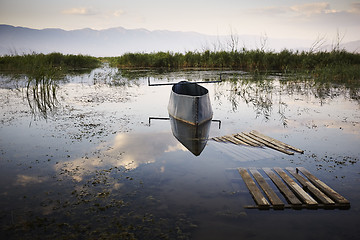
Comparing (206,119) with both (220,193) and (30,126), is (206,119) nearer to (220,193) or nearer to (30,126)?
(220,193)

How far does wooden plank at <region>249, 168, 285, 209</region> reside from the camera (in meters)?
3.95

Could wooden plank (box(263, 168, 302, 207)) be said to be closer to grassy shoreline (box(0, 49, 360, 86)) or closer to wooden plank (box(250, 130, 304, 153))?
wooden plank (box(250, 130, 304, 153))

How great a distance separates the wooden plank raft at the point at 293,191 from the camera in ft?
13.0

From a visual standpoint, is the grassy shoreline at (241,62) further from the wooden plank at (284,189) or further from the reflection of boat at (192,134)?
the wooden plank at (284,189)

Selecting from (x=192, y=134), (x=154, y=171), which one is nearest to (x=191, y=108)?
(x=192, y=134)

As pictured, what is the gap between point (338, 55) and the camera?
21.1m

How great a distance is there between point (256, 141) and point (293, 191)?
8.34 feet

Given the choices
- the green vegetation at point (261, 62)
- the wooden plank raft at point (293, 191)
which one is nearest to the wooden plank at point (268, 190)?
the wooden plank raft at point (293, 191)

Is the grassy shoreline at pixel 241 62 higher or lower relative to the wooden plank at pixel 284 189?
higher

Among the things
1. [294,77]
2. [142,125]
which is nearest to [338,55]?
[294,77]

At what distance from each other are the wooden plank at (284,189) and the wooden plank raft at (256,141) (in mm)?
1337

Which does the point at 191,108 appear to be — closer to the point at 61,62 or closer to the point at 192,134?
the point at 192,134

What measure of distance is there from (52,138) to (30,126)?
1.70 metres

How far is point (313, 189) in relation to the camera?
14.4 feet
